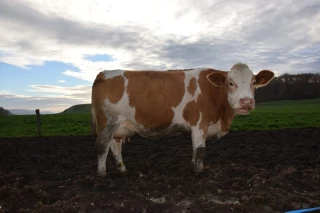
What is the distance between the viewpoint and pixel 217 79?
21.8 ft

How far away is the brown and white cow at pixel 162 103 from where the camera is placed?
658cm

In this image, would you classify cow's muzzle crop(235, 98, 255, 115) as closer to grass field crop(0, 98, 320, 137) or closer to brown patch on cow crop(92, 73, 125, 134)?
brown patch on cow crop(92, 73, 125, 134)

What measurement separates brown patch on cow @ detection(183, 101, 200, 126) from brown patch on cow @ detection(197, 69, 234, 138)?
0.33 ft

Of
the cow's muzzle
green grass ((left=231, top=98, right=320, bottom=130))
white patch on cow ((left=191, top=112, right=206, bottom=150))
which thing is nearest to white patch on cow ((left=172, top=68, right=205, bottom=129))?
white patch on cow ((left=191, top=112, right=206, bottom=150))

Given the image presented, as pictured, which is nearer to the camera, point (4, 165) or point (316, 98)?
point (4, 165)

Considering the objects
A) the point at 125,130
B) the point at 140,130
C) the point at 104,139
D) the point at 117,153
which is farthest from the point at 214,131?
the point at 104,139

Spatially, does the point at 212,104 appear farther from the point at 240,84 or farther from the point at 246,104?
the point at 246,104

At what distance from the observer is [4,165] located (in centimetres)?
823

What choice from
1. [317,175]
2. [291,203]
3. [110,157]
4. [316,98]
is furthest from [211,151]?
[316,98]

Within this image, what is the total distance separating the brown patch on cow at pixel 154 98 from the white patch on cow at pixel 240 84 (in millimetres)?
1055

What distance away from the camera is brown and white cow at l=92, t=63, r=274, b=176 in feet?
21.6

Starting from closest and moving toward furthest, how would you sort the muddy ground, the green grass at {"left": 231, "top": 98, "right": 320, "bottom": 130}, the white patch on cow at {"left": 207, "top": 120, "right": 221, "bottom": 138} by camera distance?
the muddy ground, the white patch on cow at {"left": 207, "top": 120, "right": 221, "bottom": 138}, the green grass at {"left": 231, "top": 98, "right": 320, "bottom": 130}

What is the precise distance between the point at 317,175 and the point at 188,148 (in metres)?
4.70

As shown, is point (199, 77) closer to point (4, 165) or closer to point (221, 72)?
point (221, 72)
